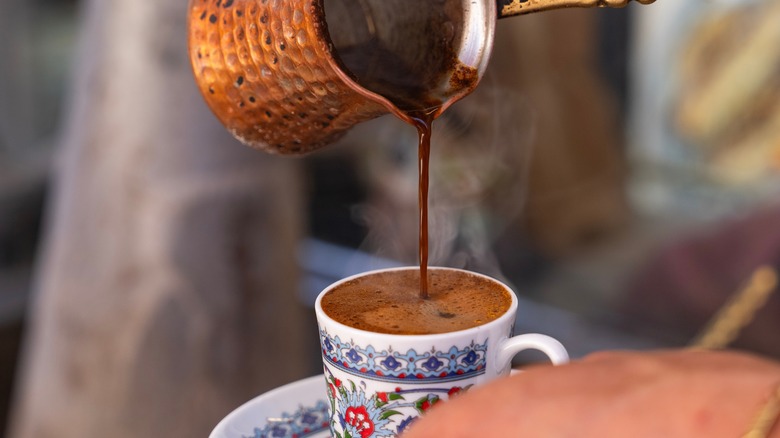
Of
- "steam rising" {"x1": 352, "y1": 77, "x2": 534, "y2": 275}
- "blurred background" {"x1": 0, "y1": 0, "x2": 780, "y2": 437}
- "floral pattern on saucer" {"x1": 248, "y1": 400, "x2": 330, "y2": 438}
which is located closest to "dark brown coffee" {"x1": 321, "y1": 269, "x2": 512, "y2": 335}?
"floral pattern on saucer" {"x1": 248, "y1": 400, "x2": 330, "y2": 438}

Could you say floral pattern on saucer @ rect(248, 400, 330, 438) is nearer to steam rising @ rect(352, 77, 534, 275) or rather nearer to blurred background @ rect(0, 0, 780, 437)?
blurred background @ rect(0, 0, 780, 437)

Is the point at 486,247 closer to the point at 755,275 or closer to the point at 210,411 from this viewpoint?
the point at 755,275

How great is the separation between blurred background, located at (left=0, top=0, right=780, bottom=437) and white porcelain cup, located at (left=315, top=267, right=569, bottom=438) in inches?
24.9

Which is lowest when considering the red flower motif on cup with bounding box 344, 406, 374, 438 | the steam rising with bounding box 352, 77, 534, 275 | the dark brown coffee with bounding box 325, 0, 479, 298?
the steam rising with bounding box 352, 77, 534, 275

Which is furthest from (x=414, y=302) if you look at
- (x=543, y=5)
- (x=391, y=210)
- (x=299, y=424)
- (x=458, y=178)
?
(x=391, y=210)

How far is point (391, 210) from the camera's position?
243 centimetres

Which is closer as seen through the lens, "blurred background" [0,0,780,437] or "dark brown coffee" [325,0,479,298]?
"dark brown coffee" [325,0,479,298]

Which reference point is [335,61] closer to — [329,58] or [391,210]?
[329,58]

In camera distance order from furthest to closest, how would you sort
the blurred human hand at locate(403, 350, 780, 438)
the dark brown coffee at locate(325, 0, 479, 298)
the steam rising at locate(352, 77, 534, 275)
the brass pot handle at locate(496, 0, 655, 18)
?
the steam rising at locate(352, 77, 534, 275)
the dark brown coffee at locate(325, 0, 479, 298)
the brass pot handle at locate(496, 0, 655, 18)
the blurred human hand at locate(403, 350, 780, 438)

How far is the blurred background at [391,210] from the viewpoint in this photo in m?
1.68

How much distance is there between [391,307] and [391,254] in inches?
63.2

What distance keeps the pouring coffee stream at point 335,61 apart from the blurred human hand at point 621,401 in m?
0.23

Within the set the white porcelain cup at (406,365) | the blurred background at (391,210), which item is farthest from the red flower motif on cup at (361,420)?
the blurred background at (391,210)

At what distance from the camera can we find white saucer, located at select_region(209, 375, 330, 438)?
35.4 inches
